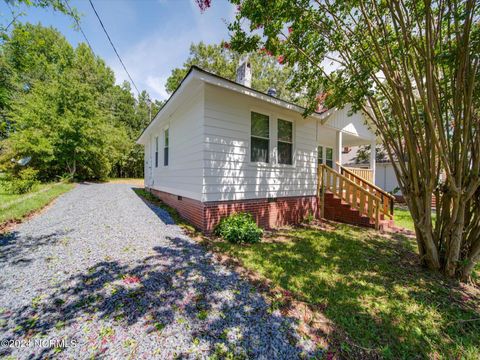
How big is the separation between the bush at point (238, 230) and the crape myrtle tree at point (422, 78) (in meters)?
3.13

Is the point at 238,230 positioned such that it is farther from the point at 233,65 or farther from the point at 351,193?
the point at 233,65

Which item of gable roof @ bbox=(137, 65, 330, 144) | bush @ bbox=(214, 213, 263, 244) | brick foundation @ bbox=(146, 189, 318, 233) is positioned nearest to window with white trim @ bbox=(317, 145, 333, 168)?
brick foundation @ bbox=(146, 189, 318, 233)

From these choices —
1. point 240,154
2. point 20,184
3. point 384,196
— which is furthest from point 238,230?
point 20,184


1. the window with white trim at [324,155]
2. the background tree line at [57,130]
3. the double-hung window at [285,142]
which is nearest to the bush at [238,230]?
the double-hung window at [285,142]

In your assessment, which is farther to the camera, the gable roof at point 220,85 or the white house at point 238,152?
the white house at point 238,152

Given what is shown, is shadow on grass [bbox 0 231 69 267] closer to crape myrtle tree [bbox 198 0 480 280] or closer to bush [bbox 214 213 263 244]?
bush [bbox 214 213 263 244]

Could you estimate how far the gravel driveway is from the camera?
6.14ft

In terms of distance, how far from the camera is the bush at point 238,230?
15.4 feet

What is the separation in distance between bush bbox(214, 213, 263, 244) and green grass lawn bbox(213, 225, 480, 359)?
21cm

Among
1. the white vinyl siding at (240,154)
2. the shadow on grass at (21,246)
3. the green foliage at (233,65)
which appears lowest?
the shadow on grass at (21,246)

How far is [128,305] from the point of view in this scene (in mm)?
2338

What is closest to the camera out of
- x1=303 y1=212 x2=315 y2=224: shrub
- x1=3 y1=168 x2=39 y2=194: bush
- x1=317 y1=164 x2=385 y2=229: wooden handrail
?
x1=317 y1=164 x2=385 y2=229: wooden handrail

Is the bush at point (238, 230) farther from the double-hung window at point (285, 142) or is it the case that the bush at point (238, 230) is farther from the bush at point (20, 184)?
the bush at point (20, 184)

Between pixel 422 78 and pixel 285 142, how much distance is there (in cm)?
356
